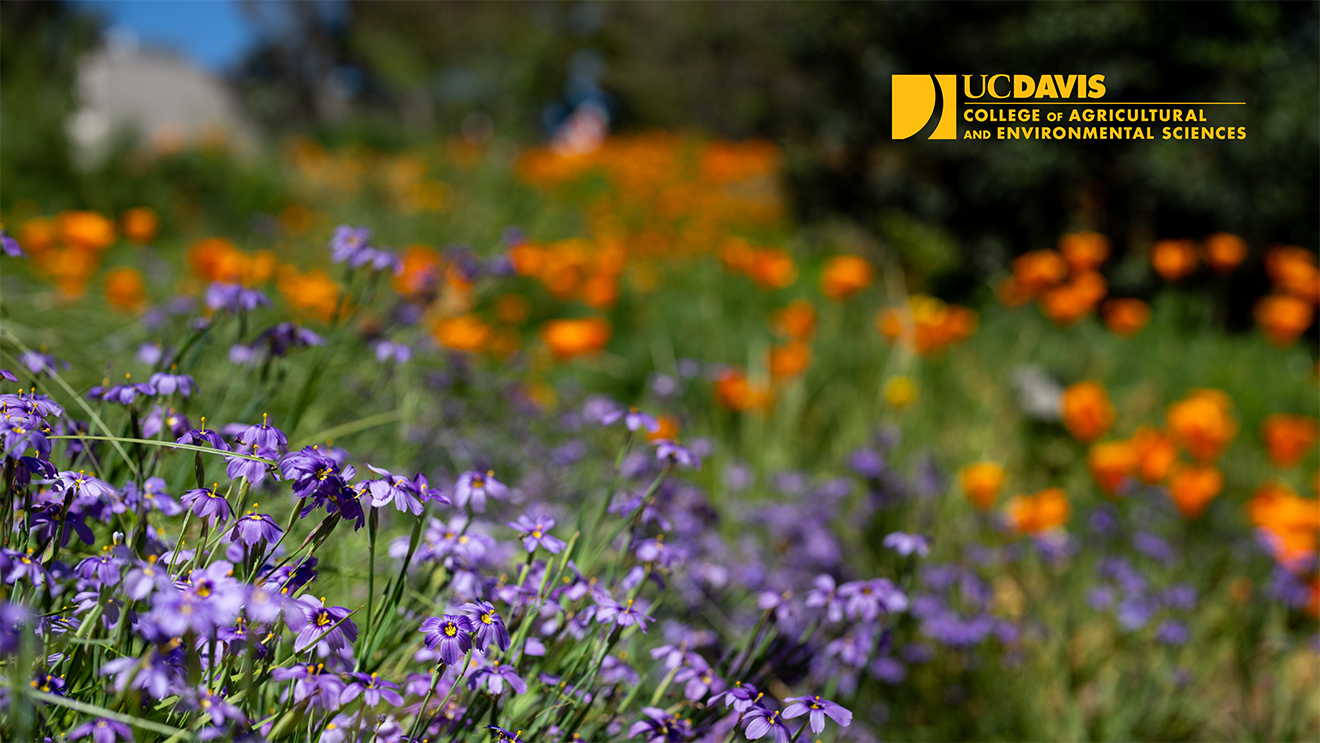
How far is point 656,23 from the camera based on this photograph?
51.5 feet

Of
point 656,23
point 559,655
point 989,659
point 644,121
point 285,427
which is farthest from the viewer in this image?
point 644,121

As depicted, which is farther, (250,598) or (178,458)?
(178,458)

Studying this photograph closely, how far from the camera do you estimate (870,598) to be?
1.43m

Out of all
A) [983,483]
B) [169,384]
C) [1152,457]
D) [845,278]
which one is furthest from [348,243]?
[1152,457]

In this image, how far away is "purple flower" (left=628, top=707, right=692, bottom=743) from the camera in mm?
1214

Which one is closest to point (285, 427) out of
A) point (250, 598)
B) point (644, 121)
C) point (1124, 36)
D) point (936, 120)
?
point (250, 598)

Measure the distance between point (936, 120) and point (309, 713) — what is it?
641 cm

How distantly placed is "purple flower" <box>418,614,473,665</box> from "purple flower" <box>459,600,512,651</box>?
0.02m

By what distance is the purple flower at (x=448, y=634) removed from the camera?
101 cm

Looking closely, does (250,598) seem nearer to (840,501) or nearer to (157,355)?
(157,355)

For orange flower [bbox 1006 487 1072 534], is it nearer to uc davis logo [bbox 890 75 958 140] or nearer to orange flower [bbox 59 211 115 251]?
uc davis logo [bbox 890 75 958 140]

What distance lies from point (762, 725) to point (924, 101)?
217 inches

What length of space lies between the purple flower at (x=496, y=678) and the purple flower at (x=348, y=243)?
1036mm

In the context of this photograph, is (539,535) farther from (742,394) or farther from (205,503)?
(742,394)
